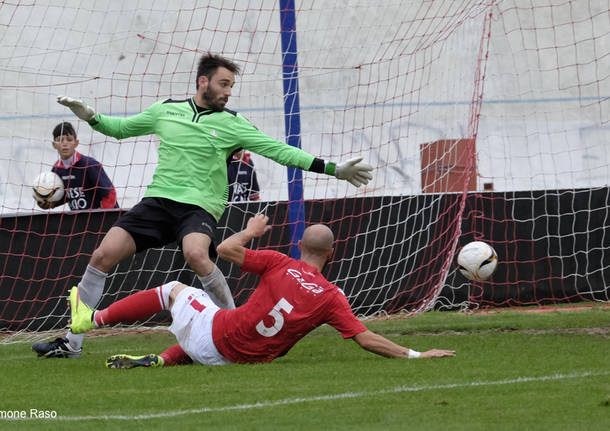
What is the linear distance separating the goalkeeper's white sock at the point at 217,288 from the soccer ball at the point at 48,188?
3095 millimetres

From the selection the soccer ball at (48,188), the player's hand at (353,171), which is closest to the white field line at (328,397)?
the player's hand at (353,171)

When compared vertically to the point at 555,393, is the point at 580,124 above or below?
above

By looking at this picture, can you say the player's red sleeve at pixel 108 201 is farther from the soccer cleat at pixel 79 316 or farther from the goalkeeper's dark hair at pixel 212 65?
the soccer cleat at pixel 79 316

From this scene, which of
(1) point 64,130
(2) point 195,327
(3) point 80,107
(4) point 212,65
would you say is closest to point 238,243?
(2) point 195,327

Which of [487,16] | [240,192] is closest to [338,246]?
[240,192]

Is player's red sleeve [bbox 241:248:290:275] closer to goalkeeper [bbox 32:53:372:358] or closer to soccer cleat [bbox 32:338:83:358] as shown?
goalkeeper [bbox 32:53:372:358]

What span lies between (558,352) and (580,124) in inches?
411

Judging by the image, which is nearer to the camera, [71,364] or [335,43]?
[71,364]

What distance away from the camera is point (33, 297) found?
1045 centimetres

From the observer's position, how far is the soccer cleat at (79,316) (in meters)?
7.02

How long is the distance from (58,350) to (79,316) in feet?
2.53

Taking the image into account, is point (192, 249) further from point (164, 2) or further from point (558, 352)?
point (164, 2)

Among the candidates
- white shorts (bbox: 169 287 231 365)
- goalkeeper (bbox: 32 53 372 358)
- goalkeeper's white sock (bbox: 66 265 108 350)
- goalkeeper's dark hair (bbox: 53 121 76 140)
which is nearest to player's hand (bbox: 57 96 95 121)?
goalkeeper (bbox: 32 53 372 358)

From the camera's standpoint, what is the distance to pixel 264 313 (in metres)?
6.58
